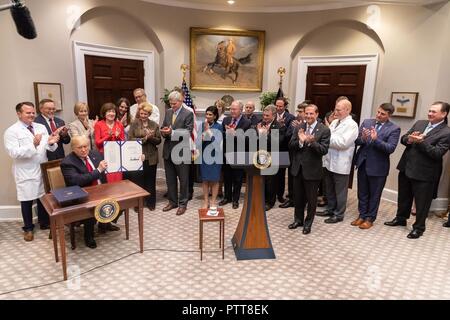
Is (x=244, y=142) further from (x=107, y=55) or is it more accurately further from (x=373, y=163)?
(x=107, y=55)

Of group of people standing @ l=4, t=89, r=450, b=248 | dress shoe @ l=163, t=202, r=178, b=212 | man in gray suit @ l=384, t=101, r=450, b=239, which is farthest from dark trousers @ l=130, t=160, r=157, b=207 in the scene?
man in gray suit @ l=384, t=101, r=450, b=239

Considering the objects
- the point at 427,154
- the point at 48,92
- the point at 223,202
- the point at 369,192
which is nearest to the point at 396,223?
the point at 369,192

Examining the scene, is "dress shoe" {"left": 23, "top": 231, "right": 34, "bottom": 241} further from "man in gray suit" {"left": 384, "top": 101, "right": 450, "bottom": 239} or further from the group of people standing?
"man in gray suit" {"left": 384, "top": 101, "right": 450, "bottom": 239}

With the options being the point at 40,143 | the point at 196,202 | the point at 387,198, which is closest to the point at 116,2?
the point at 40,143

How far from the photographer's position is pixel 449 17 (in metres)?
4.64

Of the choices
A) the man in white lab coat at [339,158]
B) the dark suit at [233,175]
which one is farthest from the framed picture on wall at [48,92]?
the man in white lab coat at [339,158]

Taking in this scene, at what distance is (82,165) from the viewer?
334cm

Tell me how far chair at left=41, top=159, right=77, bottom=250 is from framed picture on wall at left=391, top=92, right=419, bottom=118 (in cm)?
515

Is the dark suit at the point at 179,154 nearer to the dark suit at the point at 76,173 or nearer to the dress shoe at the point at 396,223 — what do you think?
the dark suit at the point at 76,173

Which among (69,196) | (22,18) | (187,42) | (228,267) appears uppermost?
(187,42)

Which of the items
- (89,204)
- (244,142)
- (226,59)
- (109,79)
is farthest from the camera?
(226,59)

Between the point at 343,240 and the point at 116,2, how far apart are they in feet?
17.3

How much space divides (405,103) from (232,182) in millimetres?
3141
